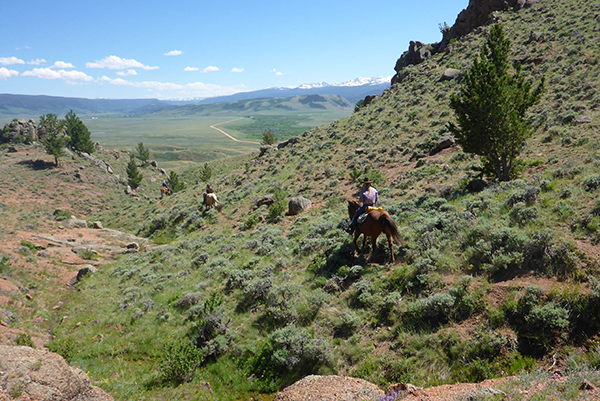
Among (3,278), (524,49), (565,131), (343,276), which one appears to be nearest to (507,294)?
(343,276)

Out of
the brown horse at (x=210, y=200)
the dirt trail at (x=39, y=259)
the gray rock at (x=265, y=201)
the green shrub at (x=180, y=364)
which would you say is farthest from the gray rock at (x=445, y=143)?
the dirt trail at (x=39, y=259)

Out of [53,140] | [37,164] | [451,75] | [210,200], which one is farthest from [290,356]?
[37,164]

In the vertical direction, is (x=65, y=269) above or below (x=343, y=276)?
below

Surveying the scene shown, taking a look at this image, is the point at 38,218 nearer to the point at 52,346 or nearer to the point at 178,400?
the point at 52,346

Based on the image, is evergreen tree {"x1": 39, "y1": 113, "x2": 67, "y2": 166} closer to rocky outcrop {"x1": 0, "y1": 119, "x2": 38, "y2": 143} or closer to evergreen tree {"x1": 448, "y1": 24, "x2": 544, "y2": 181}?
rocky outcrop {"x1": 0, "y1": 119, "x2": 38, "y2": 143}

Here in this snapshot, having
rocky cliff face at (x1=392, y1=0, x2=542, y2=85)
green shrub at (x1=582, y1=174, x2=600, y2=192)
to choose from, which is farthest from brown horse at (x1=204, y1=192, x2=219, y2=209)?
rocky cliff face at (x1=392, y1=0, x2=542, y2=85)

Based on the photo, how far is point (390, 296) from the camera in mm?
8523

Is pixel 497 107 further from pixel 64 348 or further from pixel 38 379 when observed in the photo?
pixel 64 348

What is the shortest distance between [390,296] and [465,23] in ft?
211

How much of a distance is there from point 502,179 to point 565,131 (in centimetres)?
674

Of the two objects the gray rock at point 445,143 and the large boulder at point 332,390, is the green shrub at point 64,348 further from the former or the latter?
the gray rock at point 445,143

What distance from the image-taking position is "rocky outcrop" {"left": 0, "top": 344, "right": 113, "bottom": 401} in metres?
5.24

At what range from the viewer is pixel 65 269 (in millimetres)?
18734

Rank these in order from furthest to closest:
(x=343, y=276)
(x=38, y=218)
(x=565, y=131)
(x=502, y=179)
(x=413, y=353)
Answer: (x=38, y=218), (x=565, y=131), (x=502, y=179), (x=343, y=276), (x=413, y=353)
